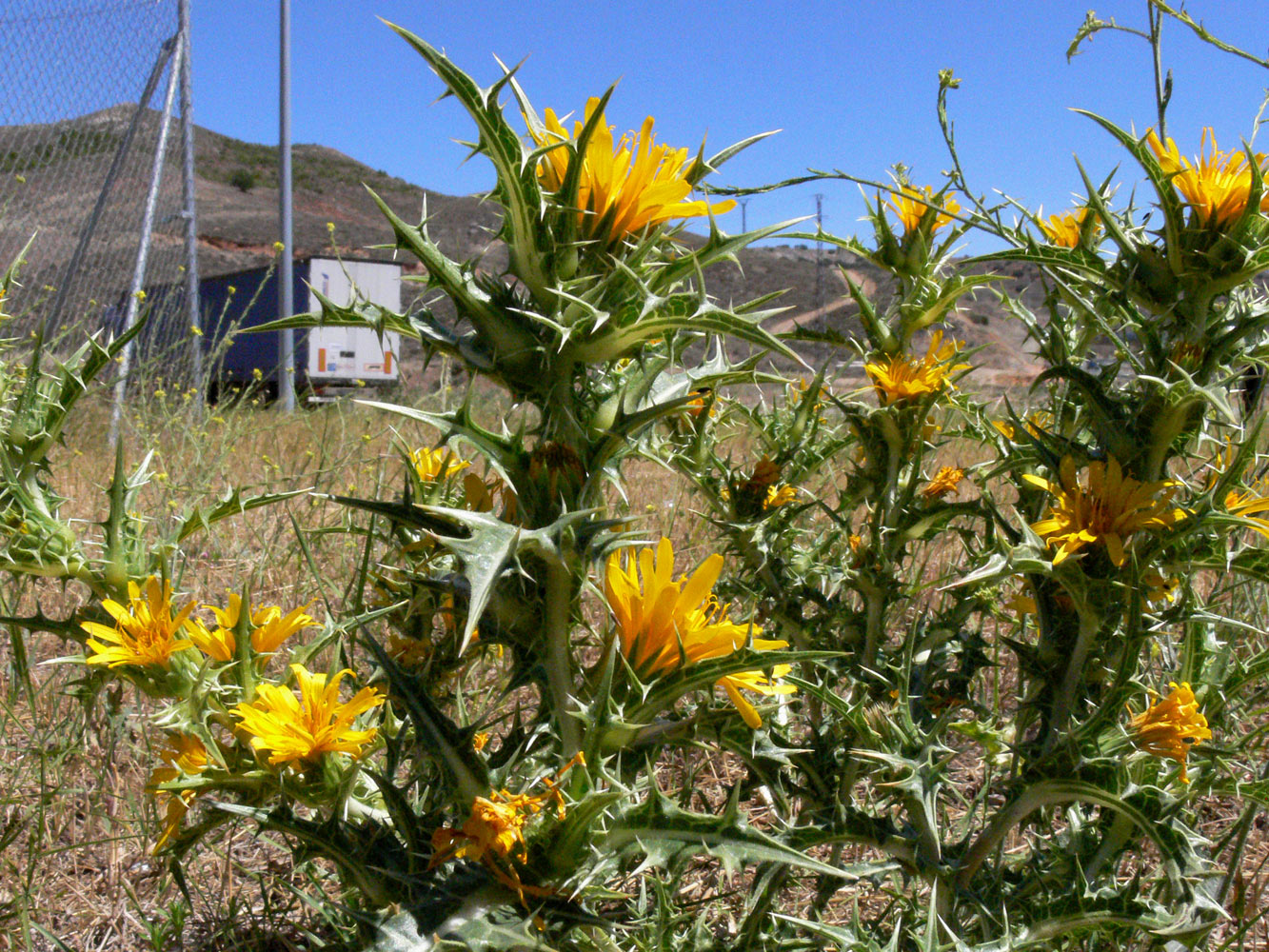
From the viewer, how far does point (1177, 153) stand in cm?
106

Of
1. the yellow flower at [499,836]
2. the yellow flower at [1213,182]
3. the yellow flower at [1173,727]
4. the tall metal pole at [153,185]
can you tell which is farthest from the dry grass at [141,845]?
the tall metal pole at [153,185]

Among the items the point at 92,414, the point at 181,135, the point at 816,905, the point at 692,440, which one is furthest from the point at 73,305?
the point at 816,905

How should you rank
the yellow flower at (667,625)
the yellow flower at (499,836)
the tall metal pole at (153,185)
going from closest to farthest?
the yellow flower at (499,836), the yellow flower at (667,625), the tall metal pole at (153,185)

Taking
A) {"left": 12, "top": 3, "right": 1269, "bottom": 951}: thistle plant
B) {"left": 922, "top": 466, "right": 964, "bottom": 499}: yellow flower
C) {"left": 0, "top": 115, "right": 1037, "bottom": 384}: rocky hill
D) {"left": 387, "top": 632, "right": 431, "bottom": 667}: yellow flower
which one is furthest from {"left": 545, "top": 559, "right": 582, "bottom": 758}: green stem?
{"left": 0, "top": 115, "right": 1037, "bottom": 384}: rocky hill

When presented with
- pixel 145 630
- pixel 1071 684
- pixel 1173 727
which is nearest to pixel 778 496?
pixel 1071 684

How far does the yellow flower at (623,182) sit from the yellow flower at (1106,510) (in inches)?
22.5

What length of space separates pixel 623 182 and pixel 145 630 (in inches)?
28.3

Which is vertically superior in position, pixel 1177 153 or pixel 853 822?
pixel 1177 153

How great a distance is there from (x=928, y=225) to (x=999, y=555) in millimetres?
690

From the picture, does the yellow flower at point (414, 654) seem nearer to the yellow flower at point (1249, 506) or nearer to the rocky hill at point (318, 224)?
the yellow flower at point (1249, 506)

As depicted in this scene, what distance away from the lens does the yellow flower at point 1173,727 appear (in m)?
1.06

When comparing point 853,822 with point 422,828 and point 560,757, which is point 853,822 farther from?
point 422,828

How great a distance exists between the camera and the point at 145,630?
97 cm

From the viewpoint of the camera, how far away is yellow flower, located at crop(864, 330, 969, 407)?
4.69 ft
